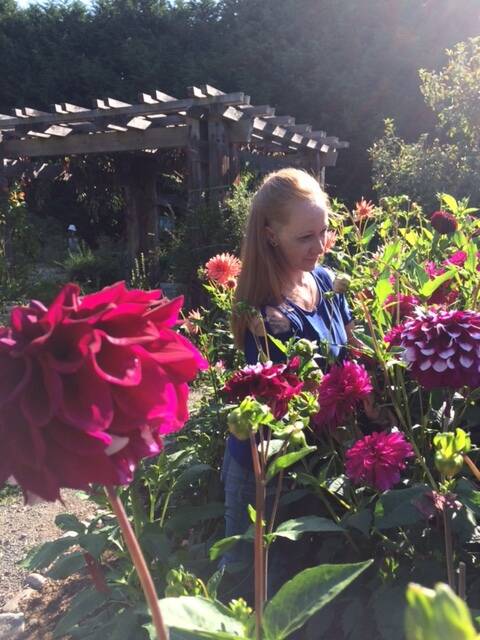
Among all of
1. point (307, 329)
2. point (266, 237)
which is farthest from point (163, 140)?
point (307, 329)

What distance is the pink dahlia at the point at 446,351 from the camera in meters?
1.02

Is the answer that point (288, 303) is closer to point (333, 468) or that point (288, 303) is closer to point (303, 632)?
point (333, 468)

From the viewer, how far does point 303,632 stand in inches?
60.6

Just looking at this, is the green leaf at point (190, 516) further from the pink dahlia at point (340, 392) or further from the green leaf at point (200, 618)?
the green leaf at point (200, 618)

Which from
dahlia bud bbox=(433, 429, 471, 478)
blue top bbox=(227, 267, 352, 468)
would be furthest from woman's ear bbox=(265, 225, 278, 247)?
dahlia bud bbox=(433, 429, 471, 478)

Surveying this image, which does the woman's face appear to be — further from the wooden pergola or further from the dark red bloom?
the wooden pergola

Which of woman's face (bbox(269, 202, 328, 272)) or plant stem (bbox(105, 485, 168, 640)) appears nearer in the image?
plant stem (bbox(105, 485, 168, 640))

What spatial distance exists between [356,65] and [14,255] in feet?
33.5

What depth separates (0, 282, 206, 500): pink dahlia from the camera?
1.69 feet

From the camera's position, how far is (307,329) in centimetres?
174

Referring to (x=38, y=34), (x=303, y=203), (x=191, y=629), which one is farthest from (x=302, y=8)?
(x=191, y=629)

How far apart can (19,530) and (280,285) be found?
5.30 feet

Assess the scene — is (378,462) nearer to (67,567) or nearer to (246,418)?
(246,418)

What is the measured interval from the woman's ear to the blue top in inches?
7.2
